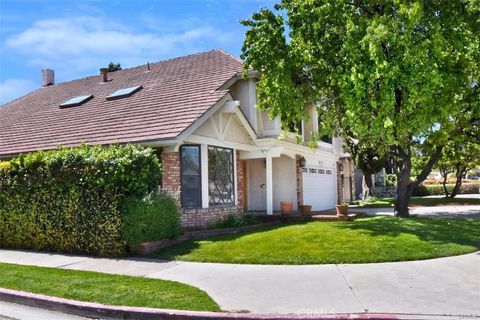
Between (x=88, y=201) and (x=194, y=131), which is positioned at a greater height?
(x=194, y=131)

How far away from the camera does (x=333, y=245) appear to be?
11.3 m

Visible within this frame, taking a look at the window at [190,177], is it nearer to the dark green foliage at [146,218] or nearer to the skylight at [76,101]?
the dark green foliage at [146,218]

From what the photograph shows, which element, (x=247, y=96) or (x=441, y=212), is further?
(x=441, y=212)

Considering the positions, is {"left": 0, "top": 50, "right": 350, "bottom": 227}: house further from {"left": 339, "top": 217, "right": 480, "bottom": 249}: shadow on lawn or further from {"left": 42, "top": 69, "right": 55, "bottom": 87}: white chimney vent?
{"left": 339, "top": 217, "right": 480, "bottom": 249}: shadow on lawn

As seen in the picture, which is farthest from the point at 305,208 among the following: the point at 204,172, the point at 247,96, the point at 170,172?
the point at 170,172

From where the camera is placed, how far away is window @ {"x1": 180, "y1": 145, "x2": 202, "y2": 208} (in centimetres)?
1515

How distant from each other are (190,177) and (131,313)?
8.47m

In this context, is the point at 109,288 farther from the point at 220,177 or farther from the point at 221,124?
the point at 221,124

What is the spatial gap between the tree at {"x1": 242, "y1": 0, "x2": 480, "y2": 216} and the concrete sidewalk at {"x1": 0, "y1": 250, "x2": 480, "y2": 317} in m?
4.59

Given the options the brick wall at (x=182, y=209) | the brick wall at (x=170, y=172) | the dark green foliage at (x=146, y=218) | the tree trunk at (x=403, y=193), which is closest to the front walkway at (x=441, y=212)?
the tree trunk at (x=403, y=193)

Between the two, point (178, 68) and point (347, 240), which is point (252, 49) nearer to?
point (178, 68)

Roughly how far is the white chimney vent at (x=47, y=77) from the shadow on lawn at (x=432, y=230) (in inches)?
826

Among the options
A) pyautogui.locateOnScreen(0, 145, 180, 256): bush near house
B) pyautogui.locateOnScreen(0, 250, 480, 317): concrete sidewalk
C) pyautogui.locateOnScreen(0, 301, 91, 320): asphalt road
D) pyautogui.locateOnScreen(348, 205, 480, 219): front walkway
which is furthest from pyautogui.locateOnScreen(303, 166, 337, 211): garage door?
pyautogui.locateOnScreen(0, 301, 91, 320): asphalt road

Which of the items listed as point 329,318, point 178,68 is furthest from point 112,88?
→ point 329,318
